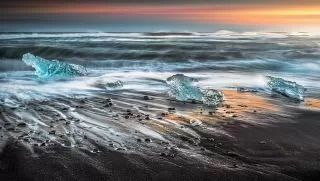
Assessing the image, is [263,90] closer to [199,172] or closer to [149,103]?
[149,103]

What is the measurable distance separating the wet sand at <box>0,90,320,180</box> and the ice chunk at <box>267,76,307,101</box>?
0.68 m

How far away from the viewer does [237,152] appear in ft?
15.4

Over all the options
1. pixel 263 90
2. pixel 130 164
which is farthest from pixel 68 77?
pixel 130 164

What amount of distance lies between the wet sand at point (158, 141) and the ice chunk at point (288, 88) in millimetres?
678

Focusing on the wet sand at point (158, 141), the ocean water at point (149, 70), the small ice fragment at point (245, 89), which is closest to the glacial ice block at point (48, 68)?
the ocean water at point (149, 70)

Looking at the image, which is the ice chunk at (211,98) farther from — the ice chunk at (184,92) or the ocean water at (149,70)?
the ocean water at (149,70)

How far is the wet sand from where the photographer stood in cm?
406

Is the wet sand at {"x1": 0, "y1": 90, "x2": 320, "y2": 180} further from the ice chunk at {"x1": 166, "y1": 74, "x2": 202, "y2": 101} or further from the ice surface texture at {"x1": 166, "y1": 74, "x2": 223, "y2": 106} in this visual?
the ice chunk at {"x1": 166, "y1": 74, "x2": 202, "y2": 101}

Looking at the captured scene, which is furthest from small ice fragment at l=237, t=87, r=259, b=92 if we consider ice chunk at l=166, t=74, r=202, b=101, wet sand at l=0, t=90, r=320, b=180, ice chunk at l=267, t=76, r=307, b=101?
wet sand at l=0, t=90, r=320, b=180

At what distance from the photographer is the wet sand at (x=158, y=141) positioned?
4059 mm

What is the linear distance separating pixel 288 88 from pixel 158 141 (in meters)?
4.49

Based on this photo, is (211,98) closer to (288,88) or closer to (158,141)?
(288,88)

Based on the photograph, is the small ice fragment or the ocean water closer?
the small ice fragment

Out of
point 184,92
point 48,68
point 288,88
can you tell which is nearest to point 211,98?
point 184,92
